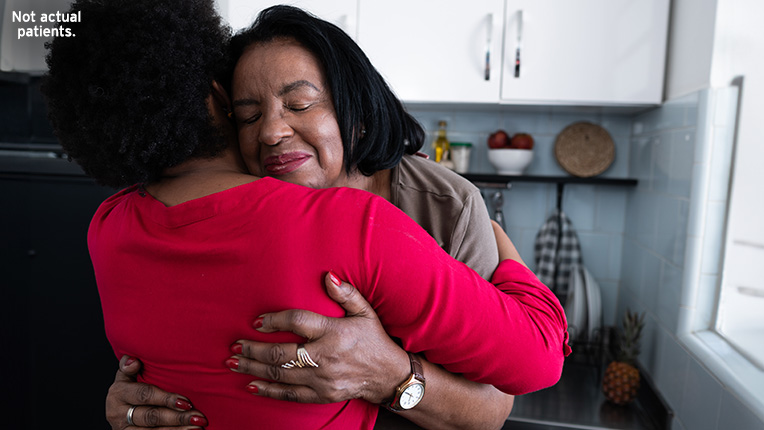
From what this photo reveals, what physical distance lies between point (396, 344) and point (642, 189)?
1562 millimetres

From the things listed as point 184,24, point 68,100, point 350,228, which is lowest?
point 350,228

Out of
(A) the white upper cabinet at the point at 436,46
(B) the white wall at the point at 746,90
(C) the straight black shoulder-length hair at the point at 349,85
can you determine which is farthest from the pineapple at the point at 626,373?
(C) the straight black shoulder-length hair at the point at 349,85

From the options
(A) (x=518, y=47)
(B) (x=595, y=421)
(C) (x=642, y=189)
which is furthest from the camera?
(C) (x=642, y=189)

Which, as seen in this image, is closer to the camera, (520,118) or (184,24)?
(184,24)

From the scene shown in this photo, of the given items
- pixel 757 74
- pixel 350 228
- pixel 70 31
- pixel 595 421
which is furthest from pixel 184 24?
pixel 595 421

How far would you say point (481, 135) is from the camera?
2207 millimetres

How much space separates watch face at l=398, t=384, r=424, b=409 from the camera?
73cm

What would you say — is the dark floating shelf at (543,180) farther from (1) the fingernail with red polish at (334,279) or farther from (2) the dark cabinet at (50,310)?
(1) the fingernail with red polish at (334,279)

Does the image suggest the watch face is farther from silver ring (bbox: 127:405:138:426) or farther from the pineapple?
the pineapple

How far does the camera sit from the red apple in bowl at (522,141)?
2.06m

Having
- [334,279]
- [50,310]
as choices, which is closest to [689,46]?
[334,279]

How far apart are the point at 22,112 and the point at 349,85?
93cm

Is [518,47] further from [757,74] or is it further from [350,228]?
[350,228]

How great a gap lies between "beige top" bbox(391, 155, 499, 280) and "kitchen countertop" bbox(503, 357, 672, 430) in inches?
34.8
